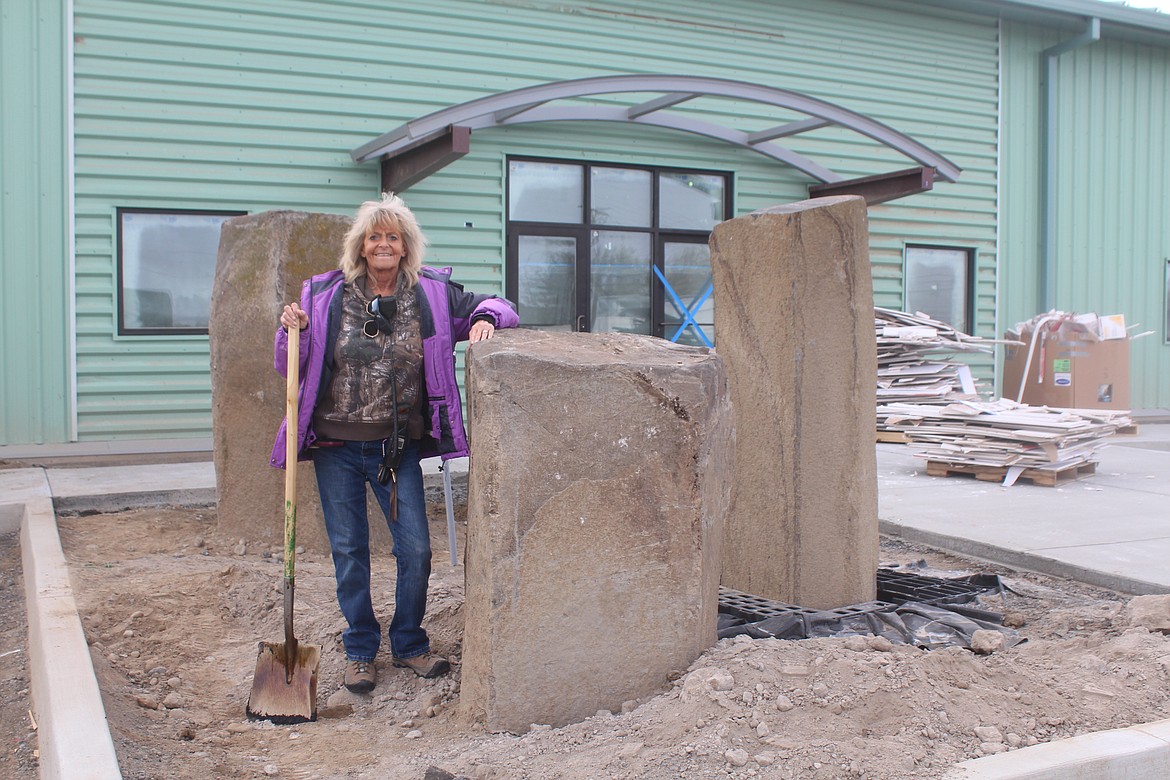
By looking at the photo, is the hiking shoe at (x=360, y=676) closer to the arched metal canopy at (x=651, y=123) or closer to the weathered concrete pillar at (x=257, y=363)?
the weathered concrete pillar at (x=257, y=363)

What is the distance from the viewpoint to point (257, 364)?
570 centimetres

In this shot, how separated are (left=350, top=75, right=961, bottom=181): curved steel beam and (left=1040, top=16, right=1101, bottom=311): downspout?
12.9ft

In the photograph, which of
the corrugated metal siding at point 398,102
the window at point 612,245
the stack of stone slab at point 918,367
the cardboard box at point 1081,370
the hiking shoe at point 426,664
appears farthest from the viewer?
the cardboard box at point 1081,370

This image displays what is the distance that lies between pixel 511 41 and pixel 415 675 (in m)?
8.59

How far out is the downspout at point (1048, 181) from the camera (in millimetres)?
13875

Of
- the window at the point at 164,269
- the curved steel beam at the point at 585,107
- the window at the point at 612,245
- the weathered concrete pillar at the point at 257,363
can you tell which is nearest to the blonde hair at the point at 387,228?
the weathered concrete pillar at the point at 257,363

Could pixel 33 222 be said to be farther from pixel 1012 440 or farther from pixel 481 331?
pixel 1012 440

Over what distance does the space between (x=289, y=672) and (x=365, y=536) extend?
1.86 ft

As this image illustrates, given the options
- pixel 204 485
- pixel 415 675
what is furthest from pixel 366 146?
pixel 415 675

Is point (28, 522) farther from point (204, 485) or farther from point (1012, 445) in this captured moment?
point (1012, 445)

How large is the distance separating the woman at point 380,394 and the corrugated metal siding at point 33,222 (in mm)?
6619

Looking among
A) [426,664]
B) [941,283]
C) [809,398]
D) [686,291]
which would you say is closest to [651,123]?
[686,291]

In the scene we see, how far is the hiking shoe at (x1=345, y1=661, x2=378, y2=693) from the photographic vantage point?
12.3 feet

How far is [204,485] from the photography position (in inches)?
286
